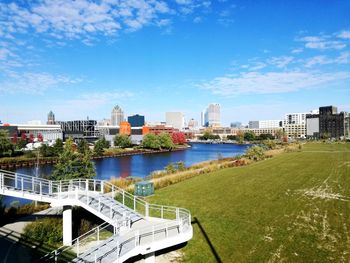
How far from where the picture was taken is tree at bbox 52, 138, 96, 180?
35969 mm

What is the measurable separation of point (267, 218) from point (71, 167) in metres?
23.3

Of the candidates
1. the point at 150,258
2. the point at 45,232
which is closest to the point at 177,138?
the point at 45,232

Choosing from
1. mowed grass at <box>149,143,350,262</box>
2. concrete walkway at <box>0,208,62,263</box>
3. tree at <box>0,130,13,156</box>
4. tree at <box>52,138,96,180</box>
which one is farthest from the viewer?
tree at <box>0,130,13,156</box>

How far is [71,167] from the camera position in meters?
36.6

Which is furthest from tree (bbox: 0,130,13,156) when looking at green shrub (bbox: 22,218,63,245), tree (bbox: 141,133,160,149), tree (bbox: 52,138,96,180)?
green shrub (bbox: 22,218,63,245)

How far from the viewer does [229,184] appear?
34.9 m

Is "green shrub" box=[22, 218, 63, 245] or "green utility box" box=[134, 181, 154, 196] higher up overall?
"green utility box" box=[134, 181, 154, 196]

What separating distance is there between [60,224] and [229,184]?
61.5 ft

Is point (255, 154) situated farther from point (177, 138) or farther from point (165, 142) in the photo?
point (177, 138)

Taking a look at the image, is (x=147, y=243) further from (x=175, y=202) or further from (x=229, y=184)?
(x=229, y=184)

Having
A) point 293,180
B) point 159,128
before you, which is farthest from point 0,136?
point 159,128

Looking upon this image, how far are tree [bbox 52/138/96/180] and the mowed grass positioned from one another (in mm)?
10098

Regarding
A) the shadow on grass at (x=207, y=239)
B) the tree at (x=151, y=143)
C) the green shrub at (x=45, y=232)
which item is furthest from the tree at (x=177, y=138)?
the green shrub at (x=45, y=232)

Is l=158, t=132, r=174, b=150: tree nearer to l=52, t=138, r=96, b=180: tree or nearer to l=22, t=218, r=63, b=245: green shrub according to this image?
l=52, t=138, r=96, b=180: tree
